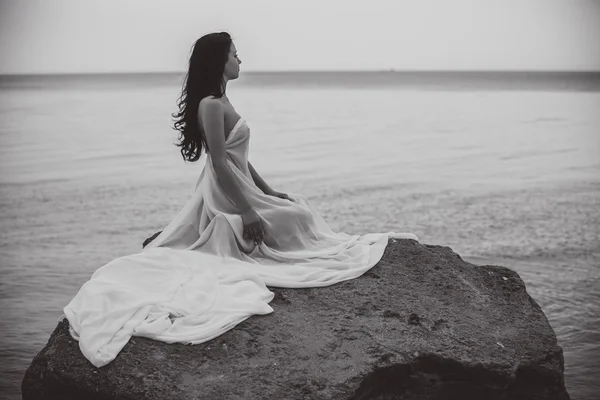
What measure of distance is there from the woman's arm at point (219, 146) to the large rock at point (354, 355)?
0.67 metres

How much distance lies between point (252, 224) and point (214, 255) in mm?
299

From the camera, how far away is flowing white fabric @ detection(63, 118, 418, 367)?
376cm

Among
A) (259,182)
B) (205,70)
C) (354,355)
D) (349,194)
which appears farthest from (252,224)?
(349,194)

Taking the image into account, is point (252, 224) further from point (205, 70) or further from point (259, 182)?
point (205, 70)

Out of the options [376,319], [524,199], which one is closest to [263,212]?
[376,319]

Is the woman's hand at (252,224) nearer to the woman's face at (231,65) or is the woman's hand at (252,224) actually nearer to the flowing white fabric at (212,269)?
the flowing white fabric at (212,269)

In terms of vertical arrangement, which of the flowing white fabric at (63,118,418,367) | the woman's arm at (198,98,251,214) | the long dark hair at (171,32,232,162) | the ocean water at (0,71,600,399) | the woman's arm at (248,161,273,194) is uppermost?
the long dark hair at (171,32,232,162)

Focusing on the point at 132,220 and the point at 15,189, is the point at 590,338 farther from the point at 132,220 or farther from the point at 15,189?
the point at 15,189

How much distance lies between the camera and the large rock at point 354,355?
11.6 ft

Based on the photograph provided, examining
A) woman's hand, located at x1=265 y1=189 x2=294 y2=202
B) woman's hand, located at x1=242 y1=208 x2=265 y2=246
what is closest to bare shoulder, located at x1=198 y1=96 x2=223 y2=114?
woman's hand, located at x1=242 y1=208 x2=265 y2=246

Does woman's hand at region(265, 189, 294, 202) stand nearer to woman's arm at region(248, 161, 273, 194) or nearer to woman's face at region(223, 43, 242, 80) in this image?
woman's arm at region(248, 161, 273, 194)

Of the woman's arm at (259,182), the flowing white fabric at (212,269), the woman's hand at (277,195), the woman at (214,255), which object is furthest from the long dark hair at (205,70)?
the woman's hand at (277,195)

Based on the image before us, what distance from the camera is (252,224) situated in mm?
4535

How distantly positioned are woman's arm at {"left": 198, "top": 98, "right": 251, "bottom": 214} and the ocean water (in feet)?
7.46
